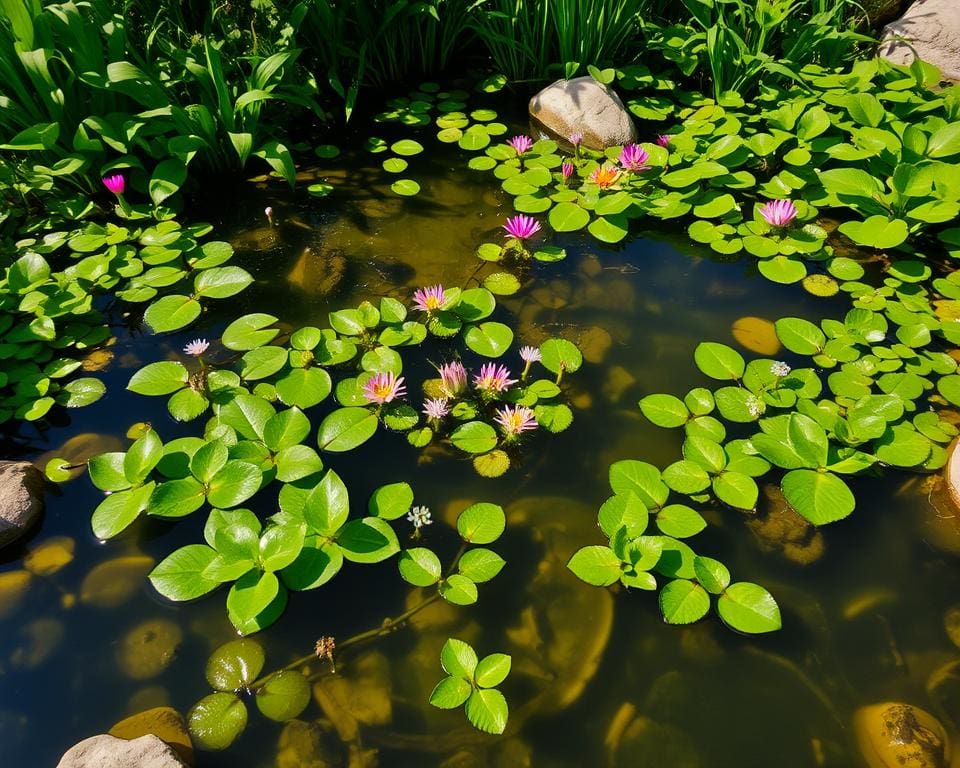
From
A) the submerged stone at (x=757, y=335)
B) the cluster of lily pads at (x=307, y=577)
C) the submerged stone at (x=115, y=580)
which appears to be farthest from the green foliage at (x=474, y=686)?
the submerged stone at (x=757, y=335)

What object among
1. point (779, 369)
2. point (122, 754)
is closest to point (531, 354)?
point (779, 369)

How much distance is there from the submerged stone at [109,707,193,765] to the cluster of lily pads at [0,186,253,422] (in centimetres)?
119

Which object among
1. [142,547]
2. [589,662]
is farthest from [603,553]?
[142,547]

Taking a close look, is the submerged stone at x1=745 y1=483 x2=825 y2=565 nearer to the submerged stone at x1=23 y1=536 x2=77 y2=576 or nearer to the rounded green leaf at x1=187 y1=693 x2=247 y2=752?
the rounded green leaf at x1=187 y1=693 x2=247 y2=752

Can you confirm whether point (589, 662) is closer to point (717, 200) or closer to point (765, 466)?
point (765, 466)

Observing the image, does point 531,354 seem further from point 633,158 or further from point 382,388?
point 633,158

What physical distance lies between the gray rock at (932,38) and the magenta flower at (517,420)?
12.9 ft

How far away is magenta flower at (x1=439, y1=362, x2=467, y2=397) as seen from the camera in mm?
2146

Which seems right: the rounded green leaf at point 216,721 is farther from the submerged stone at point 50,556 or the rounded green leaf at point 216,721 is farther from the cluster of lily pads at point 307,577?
the submerged stone at point 50,556

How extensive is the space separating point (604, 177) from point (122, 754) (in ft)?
9.28

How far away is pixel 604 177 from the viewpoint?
304 cm

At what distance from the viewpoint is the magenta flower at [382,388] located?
6.95 ft

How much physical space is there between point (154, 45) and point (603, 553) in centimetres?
333

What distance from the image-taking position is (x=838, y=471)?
1.99 meters
